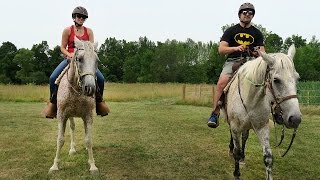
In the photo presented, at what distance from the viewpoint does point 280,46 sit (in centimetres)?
9344

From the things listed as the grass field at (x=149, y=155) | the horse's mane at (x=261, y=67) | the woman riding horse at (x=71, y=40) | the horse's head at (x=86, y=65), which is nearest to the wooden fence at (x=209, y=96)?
the grass field at (x=149, y=155)

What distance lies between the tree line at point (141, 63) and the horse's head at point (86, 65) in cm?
6225

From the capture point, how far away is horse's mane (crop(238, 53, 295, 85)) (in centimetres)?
463

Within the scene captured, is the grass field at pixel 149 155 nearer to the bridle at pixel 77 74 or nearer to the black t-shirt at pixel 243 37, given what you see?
the bridle at pixel 77 74

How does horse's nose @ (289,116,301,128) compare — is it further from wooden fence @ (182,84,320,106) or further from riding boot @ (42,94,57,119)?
wooden fence @ (182,84,320,106)

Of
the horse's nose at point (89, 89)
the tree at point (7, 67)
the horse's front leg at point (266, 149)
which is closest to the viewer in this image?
the horse's front leg at point (266, 149)

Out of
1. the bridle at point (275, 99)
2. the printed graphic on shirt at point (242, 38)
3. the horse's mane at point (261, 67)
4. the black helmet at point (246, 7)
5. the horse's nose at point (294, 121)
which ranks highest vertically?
the black helmet at point (246, 7)

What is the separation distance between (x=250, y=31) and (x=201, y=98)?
2184cm

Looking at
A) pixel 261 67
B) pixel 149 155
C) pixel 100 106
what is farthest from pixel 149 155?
pixel 261 67

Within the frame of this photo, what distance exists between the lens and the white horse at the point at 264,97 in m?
4.55

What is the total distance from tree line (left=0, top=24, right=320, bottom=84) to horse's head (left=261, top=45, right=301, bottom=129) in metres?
63.3

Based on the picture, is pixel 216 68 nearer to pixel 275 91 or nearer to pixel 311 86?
pixel 311 86

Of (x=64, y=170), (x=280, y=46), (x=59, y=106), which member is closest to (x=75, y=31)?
(x=59, y=106)

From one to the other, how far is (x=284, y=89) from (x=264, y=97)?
1.02m
